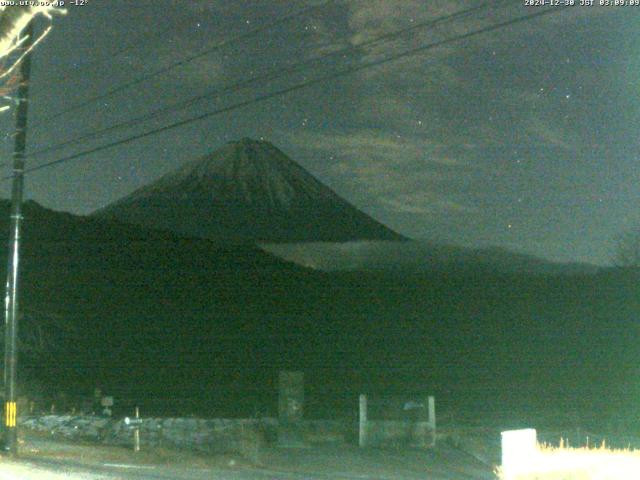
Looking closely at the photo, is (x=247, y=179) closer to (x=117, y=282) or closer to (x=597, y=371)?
(x=117, y=282)

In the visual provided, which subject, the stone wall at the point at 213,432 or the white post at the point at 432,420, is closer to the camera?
the stone wall at the point at 213,432

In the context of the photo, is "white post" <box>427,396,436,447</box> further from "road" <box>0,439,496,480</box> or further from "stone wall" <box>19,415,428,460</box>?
"road" <box>0,439,496,480</box>

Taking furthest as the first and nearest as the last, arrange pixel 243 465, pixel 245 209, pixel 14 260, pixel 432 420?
pixel 245 209 → pixel 432 420 → pixel 243 465 → pixel 14 260

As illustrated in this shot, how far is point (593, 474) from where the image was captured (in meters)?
11.5

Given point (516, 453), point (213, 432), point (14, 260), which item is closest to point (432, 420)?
point (213, 432)

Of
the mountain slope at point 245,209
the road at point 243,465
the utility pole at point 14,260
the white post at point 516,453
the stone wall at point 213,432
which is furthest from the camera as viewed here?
the mountain slope at point 245,209

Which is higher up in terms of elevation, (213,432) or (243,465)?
(213,432)

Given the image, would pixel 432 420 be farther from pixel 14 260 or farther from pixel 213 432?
pixel 14 260

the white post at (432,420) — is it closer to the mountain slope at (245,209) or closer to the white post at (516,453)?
the white post at (516,453)

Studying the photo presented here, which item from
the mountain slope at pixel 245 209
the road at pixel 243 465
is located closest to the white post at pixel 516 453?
the road at pixel 243 465

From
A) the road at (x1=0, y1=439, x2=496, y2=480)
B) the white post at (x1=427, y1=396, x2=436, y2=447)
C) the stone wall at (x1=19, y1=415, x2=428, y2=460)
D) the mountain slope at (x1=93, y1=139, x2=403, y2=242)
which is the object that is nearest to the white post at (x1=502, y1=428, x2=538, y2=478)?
the road at (x1=0, y1=439, x2=496, y2=480)

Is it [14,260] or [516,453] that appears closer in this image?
[516,453]

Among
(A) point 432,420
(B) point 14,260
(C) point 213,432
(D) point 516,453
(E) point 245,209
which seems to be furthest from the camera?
(E) point 245,209

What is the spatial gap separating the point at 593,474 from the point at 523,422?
25.5 meters
